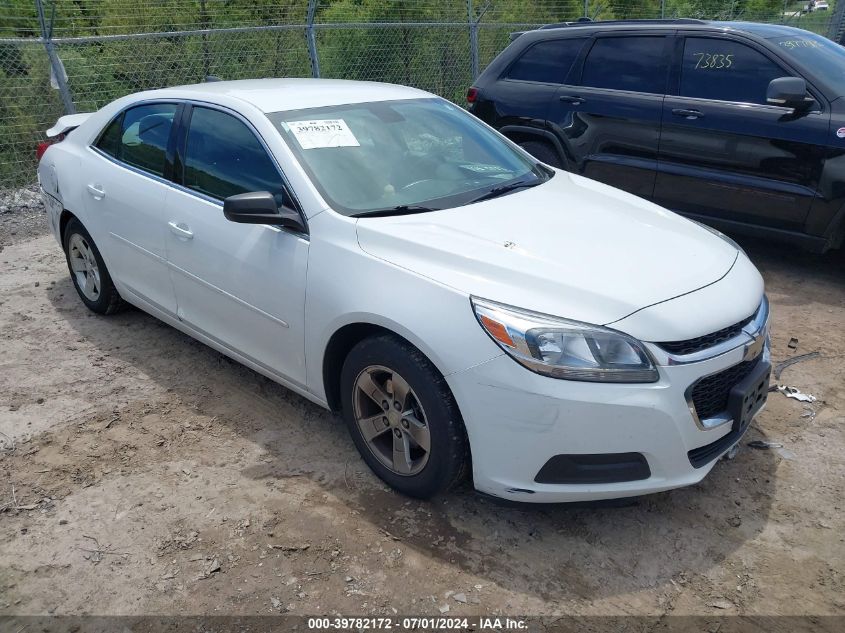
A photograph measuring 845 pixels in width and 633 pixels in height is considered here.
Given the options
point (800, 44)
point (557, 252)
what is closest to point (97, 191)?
point (557, 252)

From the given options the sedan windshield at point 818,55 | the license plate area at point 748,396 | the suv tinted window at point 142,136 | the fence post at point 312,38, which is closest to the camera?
the license plate area at point 748,396

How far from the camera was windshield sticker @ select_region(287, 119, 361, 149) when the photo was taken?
3.65m

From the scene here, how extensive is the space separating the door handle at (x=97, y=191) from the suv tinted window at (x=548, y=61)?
3.87 m

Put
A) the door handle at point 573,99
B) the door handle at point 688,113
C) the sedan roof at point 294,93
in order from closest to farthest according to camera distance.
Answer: the sedan roof at point 294,93 → the door handle at point 688,113 → the door handle at point 573,99

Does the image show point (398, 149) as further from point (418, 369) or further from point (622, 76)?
point (622, 76)

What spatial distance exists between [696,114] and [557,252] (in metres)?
3.39

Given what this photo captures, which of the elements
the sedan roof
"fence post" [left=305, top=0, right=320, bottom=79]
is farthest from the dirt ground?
"fence post" [left=305, top=0, right=320, bottom=79]

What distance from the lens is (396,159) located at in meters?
3.76

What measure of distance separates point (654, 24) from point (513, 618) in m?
5.22

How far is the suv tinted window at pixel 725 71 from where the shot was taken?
565 centimetres

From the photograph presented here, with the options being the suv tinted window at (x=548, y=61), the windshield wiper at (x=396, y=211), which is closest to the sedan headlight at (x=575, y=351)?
the windshield wiper at (x=396, y=211)

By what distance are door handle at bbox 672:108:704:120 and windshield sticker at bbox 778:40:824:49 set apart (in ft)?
2.49

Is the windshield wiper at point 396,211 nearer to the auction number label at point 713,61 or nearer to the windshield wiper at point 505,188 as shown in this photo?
the windshield wiper at point 505,188

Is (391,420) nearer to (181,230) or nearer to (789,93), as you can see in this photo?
(181,230)
